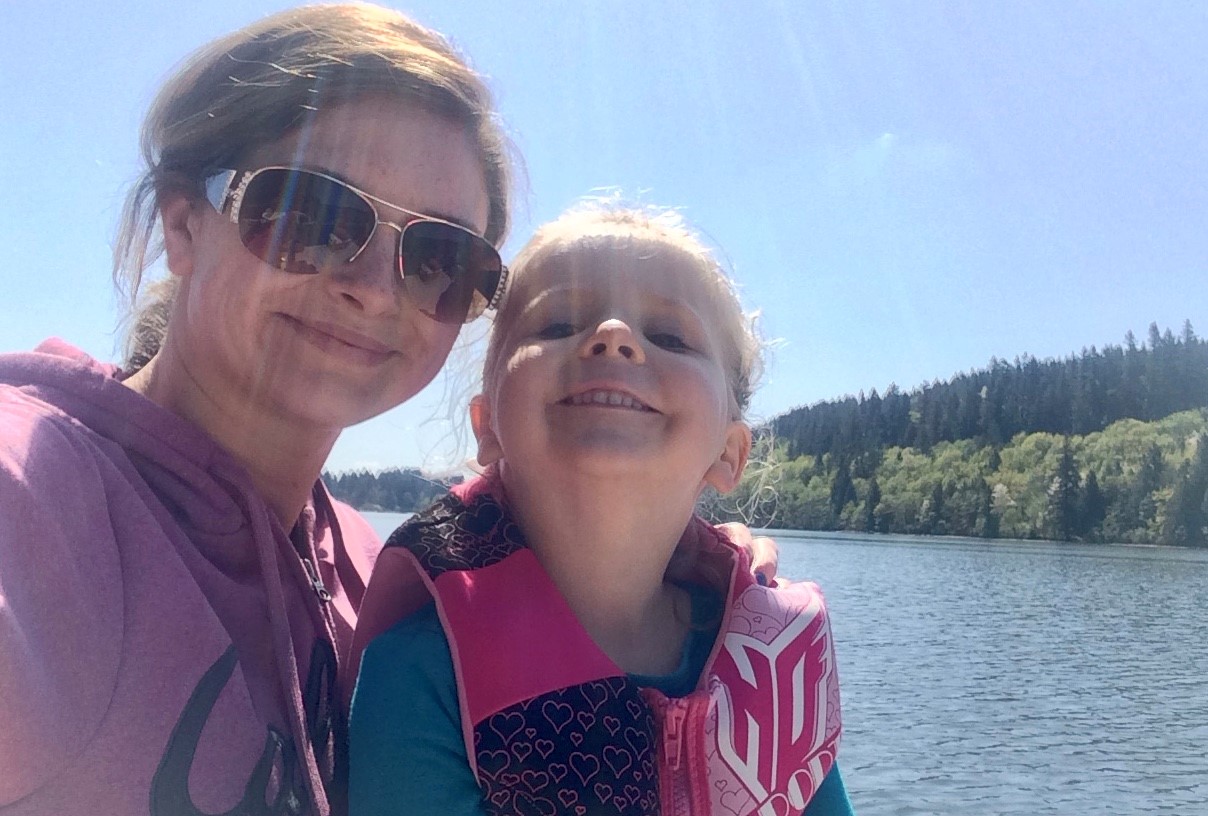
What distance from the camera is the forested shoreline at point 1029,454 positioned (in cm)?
6738

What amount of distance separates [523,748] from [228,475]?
0.76m

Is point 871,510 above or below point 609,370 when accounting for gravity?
below

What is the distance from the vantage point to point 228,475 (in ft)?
6.06

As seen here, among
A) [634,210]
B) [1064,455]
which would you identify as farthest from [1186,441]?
[634,210]

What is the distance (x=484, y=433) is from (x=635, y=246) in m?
0.54

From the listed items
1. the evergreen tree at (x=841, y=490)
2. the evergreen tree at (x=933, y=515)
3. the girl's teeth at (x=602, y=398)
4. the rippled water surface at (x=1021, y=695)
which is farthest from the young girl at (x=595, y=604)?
the evergreen tree at (x=841, y=490)

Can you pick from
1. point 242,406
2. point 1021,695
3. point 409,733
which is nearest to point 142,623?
point 409,733

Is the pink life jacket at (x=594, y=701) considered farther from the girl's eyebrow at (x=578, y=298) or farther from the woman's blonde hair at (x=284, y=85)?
the woman's blonde hair at (x=284, y=85)

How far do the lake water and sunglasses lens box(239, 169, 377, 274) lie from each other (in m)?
10.5

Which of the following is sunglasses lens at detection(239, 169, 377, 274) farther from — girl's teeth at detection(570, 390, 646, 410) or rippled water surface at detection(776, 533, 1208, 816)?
rippled water surface at detection(776, 533, 1208, 816)

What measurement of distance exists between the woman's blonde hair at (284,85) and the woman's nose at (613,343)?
0.64 meters

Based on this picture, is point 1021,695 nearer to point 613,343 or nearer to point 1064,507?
point 613,343

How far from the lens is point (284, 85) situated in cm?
195

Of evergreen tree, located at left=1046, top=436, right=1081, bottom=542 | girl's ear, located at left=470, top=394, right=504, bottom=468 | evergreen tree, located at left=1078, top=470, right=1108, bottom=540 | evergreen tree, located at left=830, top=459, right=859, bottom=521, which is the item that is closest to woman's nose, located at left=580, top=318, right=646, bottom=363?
girl's ear, located at left=470, top=394, right=504, bottom=468
